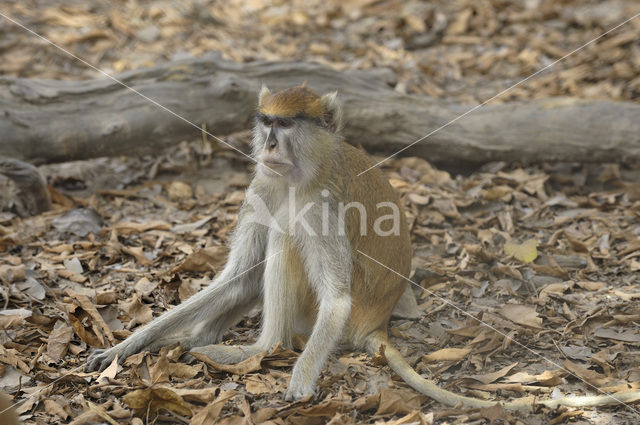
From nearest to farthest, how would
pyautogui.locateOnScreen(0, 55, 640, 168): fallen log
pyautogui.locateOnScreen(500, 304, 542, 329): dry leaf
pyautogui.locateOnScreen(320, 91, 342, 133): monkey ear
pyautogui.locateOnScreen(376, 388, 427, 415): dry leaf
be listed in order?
1. pyautogui.locateOnScreen(376, 388, 427, 415): dry leaf
2. pyautogui.locateOnScreen(320, 91, 342, 133): monkey ear
3. pyautogui.locateOnScreen(500, 304, 542, 329): dry leaf
4. pyautogui.locateOnScreen(0, 55, 640, 168): fallen log

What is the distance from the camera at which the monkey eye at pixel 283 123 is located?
365 centimetres

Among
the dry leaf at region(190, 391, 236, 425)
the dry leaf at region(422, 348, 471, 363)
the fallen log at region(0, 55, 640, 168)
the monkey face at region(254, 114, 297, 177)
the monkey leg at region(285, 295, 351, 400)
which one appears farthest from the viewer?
the fallen log at region(0, 55, 640, 168)

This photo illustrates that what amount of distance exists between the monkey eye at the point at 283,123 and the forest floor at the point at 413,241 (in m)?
1.23

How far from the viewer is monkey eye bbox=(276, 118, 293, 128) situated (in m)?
3.65

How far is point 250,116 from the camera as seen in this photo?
589 centimetres

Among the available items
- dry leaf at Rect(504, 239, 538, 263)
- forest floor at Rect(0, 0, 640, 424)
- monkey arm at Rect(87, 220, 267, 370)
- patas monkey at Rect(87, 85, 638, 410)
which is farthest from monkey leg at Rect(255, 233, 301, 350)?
dry leaf at Rect(504, 239, 538, 263)

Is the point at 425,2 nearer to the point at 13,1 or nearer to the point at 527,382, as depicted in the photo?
the point at 13,1

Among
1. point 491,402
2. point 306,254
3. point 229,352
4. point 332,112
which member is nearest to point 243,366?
point 229,352

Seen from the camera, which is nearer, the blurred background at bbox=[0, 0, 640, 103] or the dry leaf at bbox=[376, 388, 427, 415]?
the dry leaf at bbox=[376, 388, 427, 415]

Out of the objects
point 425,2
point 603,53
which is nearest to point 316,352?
point 603,53

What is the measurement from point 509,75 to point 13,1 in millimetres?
5784

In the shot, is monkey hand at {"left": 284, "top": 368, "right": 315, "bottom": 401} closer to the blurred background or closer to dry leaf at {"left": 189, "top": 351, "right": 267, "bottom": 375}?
dry leaf at {"left": 189, "top": 351, "right": 267, "bottom": 375}

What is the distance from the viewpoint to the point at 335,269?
3664mm

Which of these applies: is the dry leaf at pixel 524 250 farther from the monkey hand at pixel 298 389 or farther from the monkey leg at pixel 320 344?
the monkey hand at pixel 298 389
